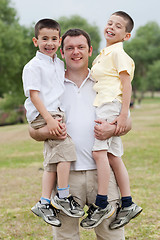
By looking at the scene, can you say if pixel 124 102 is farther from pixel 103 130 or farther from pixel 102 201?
pixel 102 201

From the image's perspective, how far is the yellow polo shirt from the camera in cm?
317

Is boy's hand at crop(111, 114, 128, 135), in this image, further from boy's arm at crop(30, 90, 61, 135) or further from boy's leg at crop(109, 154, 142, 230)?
boy's arm at crop(30, 90, 61, 135)

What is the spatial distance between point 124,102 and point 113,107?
10 centimetres

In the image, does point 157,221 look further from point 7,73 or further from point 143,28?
point 143,28

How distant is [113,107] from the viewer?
319cm

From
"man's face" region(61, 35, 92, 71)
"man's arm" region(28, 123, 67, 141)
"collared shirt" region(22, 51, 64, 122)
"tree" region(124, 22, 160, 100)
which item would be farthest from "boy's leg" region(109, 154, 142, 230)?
"tree" region(124, 22, 160, 100)

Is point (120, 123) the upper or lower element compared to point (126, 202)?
upper

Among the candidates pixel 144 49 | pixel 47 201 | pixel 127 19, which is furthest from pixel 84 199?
pixel 144 49

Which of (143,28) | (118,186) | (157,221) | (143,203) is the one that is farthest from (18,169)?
(143,28)

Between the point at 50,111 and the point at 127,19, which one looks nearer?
the point at 50,111

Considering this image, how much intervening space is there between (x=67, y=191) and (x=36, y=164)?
959 centimetres

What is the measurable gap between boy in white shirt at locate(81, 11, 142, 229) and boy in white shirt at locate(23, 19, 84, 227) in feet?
0.65

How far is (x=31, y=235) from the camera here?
5969 mm

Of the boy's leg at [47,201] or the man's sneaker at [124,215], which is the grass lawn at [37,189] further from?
the boy's leg at [47,201]
